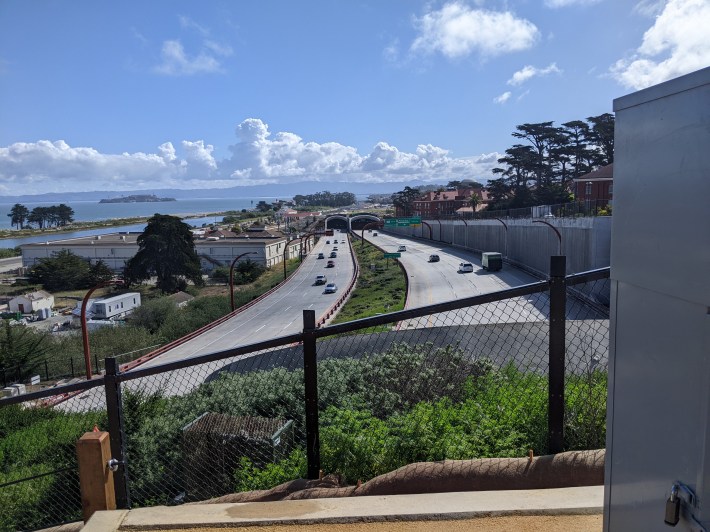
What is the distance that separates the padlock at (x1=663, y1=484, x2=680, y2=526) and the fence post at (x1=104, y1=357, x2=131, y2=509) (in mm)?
3196

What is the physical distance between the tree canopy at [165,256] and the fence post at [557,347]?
61.7 metres

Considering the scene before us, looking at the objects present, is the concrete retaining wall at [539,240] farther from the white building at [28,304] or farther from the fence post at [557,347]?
the white building at [28,304]

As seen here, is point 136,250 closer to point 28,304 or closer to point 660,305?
point 28,304

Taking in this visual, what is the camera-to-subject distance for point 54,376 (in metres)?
24.5

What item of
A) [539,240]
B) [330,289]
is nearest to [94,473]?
[539,240]

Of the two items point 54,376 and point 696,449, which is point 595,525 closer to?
point 696,449

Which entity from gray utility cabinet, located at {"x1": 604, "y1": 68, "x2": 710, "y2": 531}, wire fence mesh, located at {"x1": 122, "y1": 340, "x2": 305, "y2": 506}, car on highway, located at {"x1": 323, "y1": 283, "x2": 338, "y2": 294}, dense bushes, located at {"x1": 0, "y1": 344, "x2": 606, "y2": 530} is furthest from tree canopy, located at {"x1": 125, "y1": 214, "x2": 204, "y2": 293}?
gray utility cabinet, located at {"x1": 604, "y1": 68, "x2": 710, "y2": 531}

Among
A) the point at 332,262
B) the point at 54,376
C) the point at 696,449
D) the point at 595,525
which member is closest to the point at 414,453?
the point at 595,525

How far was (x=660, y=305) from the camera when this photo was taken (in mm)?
1645

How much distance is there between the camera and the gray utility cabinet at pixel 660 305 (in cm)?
147

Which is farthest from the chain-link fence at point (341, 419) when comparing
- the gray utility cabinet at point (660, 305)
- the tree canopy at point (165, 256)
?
the tree canopy at point (165, 256)

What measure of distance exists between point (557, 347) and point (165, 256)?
62.8m

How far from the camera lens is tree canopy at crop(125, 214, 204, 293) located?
6131cm

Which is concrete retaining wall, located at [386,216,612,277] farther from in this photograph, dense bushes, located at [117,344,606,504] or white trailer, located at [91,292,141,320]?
white trailer, located at [91,292,141,320]
